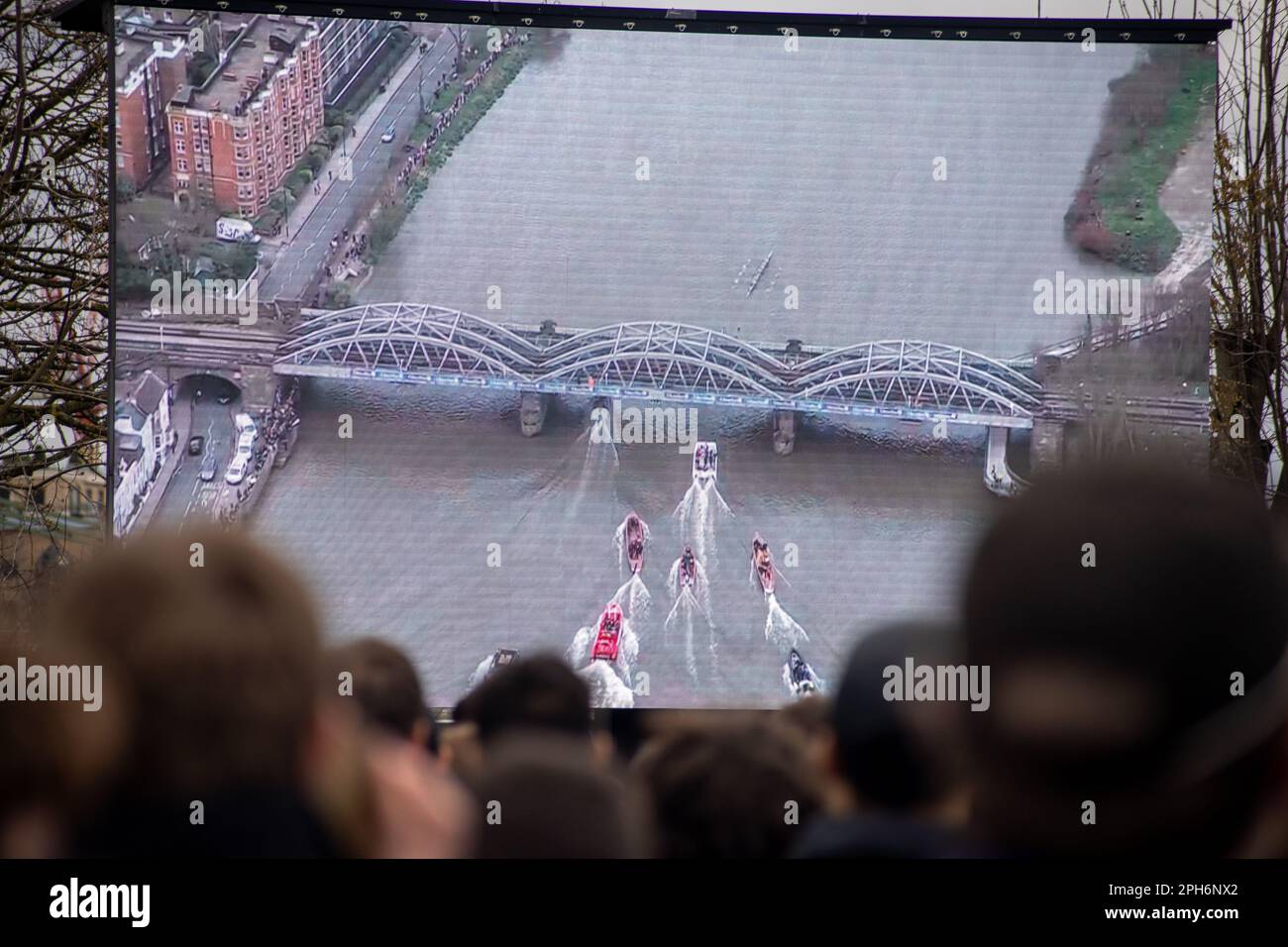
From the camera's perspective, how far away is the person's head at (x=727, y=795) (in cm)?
193

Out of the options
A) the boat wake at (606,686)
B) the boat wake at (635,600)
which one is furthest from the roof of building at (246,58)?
the boat wake at (606,686)

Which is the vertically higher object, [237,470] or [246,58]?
[246,58]

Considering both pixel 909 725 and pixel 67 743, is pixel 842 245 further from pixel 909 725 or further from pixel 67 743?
pixel 67 743

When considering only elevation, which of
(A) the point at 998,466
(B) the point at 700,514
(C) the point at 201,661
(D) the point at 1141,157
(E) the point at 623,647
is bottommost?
(E) the point at 623,647

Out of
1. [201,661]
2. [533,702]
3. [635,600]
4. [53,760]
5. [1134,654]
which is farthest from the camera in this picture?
[635,600]

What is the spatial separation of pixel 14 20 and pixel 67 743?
8406 millimetres

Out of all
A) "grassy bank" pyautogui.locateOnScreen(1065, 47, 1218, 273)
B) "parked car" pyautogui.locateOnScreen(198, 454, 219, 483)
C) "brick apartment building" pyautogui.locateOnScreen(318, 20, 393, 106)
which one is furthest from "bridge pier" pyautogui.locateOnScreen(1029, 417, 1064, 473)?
"parked car" pyautogui.locateOnScreen(198, 454, 219, 483)

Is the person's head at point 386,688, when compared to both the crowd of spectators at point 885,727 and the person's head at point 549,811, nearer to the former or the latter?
the crowd of spectators at point 885,727

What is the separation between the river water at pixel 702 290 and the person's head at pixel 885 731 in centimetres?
501

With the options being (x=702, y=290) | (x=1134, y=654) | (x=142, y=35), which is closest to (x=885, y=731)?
(x=1134, y=654)

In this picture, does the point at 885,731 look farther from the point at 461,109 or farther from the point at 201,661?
the point at 461,109

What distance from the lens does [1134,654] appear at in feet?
3.05

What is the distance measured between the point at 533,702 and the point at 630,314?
4359 millimetres
